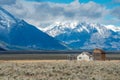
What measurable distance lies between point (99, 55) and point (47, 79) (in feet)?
295

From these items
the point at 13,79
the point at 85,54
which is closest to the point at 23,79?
the point at 13,79

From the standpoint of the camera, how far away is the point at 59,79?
46.7 meters

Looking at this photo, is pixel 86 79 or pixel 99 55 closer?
pixel 86 79

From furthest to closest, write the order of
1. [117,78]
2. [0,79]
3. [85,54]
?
[85,54] < [117,78] < [0,79]

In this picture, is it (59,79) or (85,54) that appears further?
(85,54)

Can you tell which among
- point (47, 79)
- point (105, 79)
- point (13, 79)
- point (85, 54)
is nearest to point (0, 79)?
point (13, 79)

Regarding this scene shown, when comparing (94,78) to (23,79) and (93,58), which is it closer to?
(23,79)

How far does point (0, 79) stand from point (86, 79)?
882 cm

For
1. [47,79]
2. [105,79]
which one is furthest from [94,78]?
[47,79]

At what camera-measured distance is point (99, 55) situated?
13525 centimetres

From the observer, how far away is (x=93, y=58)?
5177 inches

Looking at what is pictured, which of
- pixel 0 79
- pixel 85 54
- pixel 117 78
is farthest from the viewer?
pixel 85 54

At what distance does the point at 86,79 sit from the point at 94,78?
1273 mm

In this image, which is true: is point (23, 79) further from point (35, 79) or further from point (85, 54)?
point (85, 54)
